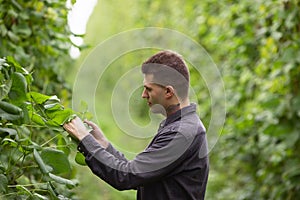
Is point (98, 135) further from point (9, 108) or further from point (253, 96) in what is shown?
point (253, 96)

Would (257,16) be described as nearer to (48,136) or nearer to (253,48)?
(253,48)

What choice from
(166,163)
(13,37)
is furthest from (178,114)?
(13,37)

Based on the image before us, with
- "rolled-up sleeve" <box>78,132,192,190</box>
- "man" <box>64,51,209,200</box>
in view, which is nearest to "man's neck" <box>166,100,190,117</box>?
"man" <box>64,51,209,200</box>

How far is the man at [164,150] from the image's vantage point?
2326 mm

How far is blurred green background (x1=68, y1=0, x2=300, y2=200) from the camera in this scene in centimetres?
457

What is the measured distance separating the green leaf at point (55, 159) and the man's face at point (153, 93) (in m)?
0.47

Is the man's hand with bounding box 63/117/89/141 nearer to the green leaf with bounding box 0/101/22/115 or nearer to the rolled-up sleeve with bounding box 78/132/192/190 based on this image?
the rolled-up sleeve with bounding box 78/132/192/190

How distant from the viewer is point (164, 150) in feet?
7.74

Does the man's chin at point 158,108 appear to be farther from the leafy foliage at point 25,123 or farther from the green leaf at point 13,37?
the green leaf at point 13,37

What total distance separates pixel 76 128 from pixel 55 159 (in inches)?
6.3

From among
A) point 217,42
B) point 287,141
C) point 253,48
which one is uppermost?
point 217,42

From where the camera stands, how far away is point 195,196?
8.24 feet

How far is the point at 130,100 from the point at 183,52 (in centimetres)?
549

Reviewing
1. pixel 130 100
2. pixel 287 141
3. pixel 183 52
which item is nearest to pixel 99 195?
pixel 183 52
